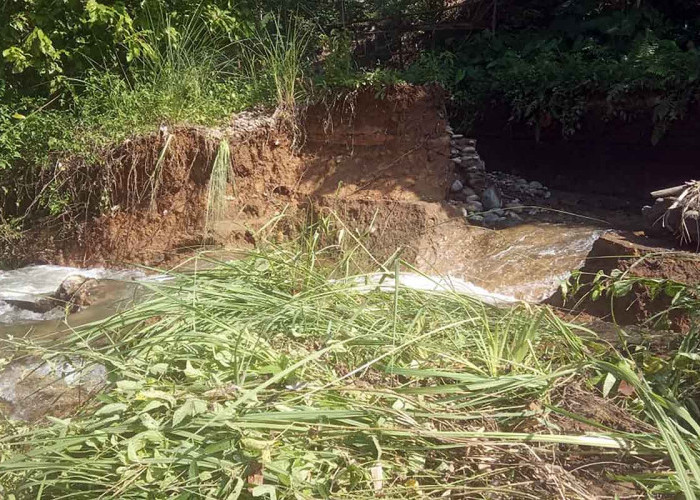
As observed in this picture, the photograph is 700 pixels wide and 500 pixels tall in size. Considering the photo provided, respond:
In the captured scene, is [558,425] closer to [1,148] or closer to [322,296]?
[322,296]

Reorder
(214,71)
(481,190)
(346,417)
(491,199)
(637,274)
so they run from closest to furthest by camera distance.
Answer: (346,417) → (637,274) → (491,199) → (481,190) → (214,71)

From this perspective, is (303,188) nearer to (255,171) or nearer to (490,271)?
(255,171)

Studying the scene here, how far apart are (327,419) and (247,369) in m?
0.34

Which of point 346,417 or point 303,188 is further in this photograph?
Answer: point 303,188

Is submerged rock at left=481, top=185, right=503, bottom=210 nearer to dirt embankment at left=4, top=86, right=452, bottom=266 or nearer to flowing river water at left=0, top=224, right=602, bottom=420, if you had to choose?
dirt embankment at left=4, top=86, right=452, bottom=266

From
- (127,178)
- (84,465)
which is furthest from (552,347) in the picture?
(127,178)

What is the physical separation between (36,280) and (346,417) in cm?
612

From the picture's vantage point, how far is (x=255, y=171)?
7.80m

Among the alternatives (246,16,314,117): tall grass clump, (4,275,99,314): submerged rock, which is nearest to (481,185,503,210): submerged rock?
(246,16,314,117): tall grass clump

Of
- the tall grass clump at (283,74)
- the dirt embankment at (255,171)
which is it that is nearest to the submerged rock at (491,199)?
the dirt embankment at (255,171)

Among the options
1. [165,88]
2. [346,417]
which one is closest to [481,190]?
[165,88]

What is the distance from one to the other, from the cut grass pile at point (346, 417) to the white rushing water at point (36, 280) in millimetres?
3855

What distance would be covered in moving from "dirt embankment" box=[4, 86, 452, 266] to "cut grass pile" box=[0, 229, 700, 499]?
4897mm

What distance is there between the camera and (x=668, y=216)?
5.03 m
